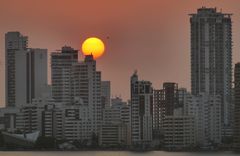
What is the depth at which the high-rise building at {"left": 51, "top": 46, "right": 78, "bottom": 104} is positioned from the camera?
9920 centimetres

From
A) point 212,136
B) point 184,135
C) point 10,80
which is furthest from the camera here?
point 10,80

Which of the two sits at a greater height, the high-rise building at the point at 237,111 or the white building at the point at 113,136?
the high-rise building at the point at 237,111

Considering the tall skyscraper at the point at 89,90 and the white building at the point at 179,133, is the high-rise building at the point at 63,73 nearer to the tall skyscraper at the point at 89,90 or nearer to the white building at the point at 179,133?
the tall skyscraper at the point at 89,90

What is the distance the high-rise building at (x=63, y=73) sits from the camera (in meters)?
99.2

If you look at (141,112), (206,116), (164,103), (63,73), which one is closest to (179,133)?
(141,112)

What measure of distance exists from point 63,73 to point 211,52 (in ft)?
48.7

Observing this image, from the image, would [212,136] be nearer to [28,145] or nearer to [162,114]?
[162,114]

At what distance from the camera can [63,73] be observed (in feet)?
334

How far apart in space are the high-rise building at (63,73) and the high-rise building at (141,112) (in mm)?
15258

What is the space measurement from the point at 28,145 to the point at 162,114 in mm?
13966

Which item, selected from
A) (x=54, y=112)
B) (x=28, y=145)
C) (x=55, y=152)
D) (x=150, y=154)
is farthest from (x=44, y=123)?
(x=150, y=154)

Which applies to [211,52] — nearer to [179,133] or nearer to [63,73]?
[63,73]

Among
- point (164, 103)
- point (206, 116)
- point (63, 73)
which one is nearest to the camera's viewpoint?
point (206, 116)

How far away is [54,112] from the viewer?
3445 inches
